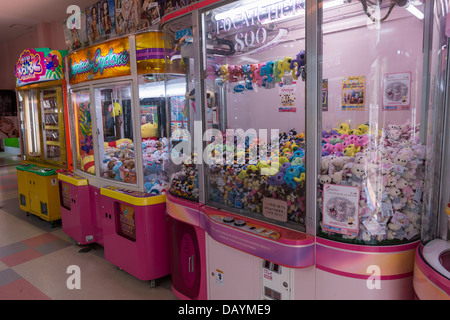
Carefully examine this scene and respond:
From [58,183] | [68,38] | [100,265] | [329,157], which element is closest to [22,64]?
[68,38]

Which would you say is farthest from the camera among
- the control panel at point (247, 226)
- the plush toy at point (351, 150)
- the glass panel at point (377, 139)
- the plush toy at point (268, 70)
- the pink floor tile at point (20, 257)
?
the pink floor tile at point (20, 257)

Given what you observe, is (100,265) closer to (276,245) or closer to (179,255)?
(179,255)

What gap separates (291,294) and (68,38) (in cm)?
388

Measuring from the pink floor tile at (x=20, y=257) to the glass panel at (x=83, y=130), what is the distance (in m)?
1.08

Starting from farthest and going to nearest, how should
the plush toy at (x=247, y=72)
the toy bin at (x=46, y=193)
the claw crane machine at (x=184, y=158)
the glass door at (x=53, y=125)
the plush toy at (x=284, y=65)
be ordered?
1. the toy bin at (x=46, y=193)
2. the glass door at (x=53, y=125)
3. the claw crane machine at (x=184, y=158)
4. the plush toy at (x=247, y=72)
5. the plush toy at (x=284, y=65)

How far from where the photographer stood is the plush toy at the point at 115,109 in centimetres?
334

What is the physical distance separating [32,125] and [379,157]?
5.39 meters

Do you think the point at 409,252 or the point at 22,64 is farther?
the point at 22,64

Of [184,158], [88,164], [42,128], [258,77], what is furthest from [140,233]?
[42,128]

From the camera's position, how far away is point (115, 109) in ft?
11.1

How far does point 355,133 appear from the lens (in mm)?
1809

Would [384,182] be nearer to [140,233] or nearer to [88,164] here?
[140,233]

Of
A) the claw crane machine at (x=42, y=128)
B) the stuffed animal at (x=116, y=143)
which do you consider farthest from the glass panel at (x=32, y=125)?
the stuffed animal at (x=116, y=143)

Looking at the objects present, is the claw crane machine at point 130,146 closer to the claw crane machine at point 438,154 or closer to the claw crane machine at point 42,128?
the claw crane machine at point 42,128
